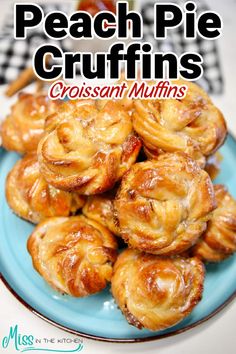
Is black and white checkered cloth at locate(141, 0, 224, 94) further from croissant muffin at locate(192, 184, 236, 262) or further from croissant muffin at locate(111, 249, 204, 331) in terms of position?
croissant muffin at locate(111, 249, 204, 331)

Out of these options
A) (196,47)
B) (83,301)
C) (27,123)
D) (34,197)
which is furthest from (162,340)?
(196,47)

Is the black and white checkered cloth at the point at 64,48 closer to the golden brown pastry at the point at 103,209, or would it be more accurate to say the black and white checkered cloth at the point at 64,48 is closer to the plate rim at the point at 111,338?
the golden brown pastry at the point at 103,209

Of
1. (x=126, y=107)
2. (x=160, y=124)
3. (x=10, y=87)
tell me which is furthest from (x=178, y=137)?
(x=10, y=87)

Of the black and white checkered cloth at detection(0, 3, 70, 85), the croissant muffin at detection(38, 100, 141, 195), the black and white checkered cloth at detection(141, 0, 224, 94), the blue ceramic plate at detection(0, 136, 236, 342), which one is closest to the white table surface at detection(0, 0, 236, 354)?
the blue ceramic plate at detection(0, 136, 236, 342)

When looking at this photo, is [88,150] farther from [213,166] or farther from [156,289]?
[213,166]

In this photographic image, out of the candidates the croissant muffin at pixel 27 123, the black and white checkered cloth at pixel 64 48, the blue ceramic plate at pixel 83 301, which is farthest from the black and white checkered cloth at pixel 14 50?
the blue ceramic plate at pixel 83 301

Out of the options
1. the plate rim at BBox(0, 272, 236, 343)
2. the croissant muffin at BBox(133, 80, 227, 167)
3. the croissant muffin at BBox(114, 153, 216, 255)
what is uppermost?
the croissant muffin at BBox(133, 80, 227, 167)
